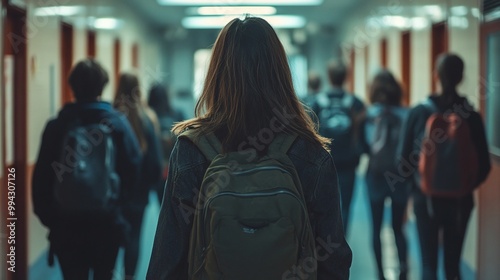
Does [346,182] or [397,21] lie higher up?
[397,21]

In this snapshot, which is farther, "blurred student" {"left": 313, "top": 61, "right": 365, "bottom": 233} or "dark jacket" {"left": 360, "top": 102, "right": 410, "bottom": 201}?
"blurred student" {"left": 313, "top": 61, "right": 365, "bottom": 233}

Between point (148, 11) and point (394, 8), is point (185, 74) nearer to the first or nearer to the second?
point (148, 11)

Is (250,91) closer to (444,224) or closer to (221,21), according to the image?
(444,224)

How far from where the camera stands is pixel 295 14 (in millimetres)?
15555

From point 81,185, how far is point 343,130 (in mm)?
2528

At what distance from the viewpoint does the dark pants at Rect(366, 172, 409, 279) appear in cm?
486

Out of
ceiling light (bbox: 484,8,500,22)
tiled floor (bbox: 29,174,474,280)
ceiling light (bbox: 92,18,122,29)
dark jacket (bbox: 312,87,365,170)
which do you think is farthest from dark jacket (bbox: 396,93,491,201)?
ceiling light (bbox: 92,18,122,29)

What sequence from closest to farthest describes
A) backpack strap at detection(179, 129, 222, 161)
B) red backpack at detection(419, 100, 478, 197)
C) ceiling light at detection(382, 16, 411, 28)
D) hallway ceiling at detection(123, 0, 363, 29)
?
backpack strap at detection(179, 129, 222, 161), red backpack at detection(419, 100, 478, 197), ceiling light at detection(382, 16, 411, 28), hallway ceiling at detection(123, 0, 363, 29)

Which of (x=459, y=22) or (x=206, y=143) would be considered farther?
(x=459, y=22)

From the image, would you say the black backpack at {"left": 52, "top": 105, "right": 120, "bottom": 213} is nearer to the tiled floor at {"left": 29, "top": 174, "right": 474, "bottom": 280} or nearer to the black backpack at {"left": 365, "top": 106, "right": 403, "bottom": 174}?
the tiled floor at {"left": 29, "top": 174, "right": 474, "bottom": 280}

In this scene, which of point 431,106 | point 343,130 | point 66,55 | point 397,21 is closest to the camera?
point 431,106

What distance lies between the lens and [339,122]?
543 cm

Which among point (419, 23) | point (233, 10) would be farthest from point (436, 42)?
point (233, 10)

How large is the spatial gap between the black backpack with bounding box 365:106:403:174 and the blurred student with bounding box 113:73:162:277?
1.46 m
